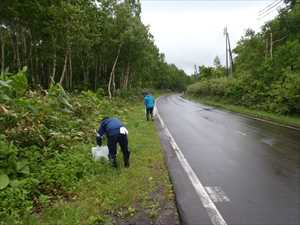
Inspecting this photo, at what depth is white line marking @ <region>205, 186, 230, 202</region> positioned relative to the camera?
5.80 metres

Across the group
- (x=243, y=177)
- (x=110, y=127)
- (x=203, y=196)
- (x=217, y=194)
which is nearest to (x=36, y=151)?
(x=110, y=127)

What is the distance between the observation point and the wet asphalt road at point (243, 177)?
5168 mm

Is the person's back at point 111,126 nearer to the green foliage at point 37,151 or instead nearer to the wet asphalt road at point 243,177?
the green foliage at point 37,151

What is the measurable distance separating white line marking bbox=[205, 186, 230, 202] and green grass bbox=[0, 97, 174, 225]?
0.77 meters

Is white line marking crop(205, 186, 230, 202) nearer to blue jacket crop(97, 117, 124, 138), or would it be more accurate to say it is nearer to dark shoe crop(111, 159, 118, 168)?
dark shoe crop(111, 159, 118, 168)

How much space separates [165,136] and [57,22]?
10666 millimetres

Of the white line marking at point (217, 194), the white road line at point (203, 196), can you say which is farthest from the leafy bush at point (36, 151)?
the white line marking at point (217, 194)

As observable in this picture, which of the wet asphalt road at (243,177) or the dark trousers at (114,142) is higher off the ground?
the dark trousers at (114,142)

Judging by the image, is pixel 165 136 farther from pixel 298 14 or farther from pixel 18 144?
pixel 298 14

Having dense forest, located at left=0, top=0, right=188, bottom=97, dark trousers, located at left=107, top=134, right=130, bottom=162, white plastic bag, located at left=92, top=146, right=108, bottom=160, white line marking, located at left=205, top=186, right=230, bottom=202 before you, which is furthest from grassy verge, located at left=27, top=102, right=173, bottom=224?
dense forest, located at left=0, top=0, right=188, bottom=97

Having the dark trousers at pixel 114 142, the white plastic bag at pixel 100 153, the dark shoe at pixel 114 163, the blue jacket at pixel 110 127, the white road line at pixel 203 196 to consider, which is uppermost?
the blue jacket at pixel 110 127

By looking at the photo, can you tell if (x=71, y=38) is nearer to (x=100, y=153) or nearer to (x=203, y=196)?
(x=100, y=153)

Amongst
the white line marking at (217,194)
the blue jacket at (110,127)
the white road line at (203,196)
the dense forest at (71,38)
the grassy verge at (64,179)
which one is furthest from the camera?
the dense forest at (71,38)

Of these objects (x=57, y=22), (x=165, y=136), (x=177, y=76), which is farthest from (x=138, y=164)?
(x=177, y=76)
